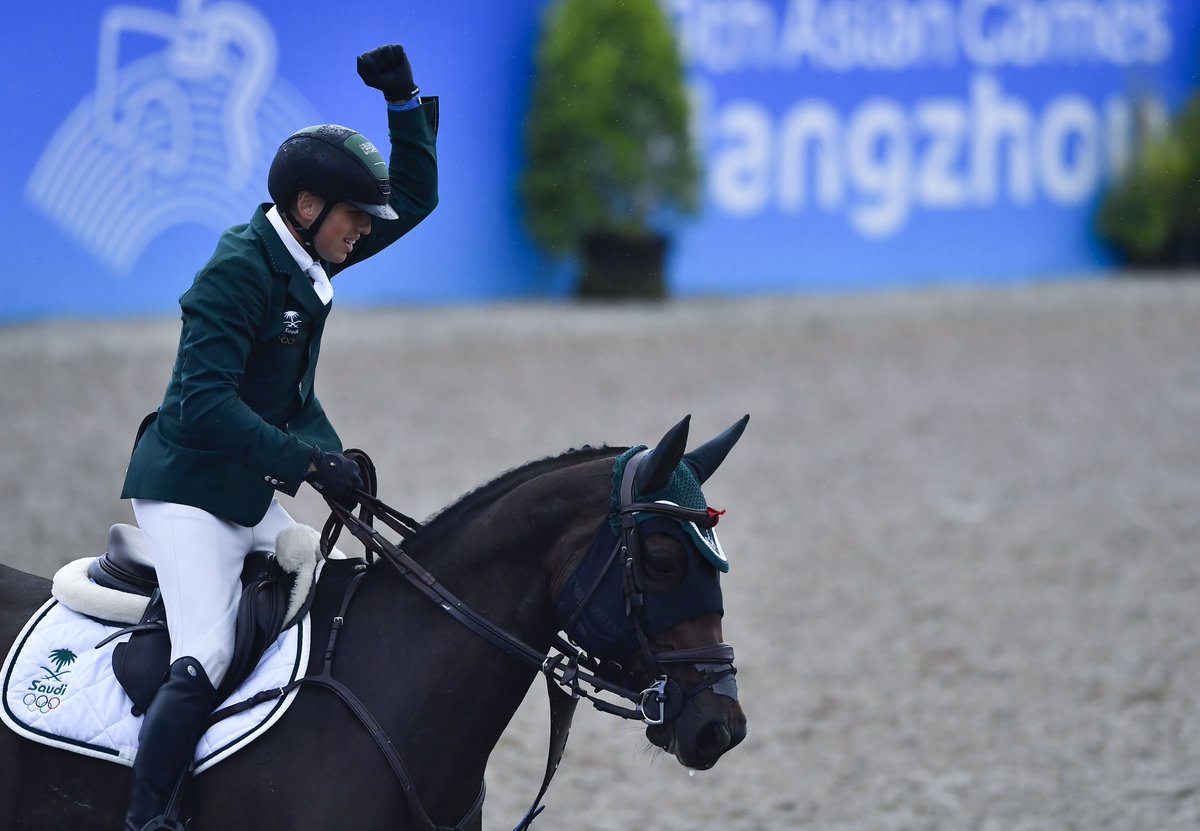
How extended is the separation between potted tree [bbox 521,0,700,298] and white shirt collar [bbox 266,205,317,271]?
497 inches

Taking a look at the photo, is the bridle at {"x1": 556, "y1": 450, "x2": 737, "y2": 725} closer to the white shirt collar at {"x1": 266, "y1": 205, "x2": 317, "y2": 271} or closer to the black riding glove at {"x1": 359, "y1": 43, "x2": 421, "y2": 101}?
the white shirt collar at {"x1": 266, "y1": 205, "x2": 317, "y2": 271}

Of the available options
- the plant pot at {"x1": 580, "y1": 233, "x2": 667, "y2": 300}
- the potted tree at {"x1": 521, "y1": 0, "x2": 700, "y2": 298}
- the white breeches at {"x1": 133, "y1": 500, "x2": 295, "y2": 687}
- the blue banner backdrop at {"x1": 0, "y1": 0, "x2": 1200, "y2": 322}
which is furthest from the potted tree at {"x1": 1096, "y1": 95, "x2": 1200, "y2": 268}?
the white breeches at {"x1": 133, "y1": 500, "x2": 295, "y2": 687}

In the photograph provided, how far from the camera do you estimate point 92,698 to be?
2873 millimetres

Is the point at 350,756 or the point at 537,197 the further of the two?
the point at 537,197

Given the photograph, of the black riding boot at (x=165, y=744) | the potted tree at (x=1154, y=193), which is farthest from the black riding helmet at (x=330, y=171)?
the potted tree at (x=1154, y=193)

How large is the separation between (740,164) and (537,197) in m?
2.87

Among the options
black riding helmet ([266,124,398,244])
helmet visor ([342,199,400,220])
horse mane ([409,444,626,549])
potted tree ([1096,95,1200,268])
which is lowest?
horse mane ([409,444,626,549])

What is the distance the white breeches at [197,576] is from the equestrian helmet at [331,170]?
0.75 meters

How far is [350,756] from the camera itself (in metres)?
2.79

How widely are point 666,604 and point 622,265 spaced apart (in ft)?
44.6

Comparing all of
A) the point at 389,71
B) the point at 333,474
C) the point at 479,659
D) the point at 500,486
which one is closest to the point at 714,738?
the point at 479,659

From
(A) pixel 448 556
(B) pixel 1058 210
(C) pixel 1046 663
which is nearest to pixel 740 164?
(B) pixel 1058 210

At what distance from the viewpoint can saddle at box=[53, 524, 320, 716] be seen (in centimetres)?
286

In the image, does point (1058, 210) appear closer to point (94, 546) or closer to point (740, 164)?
point (740, 164)
